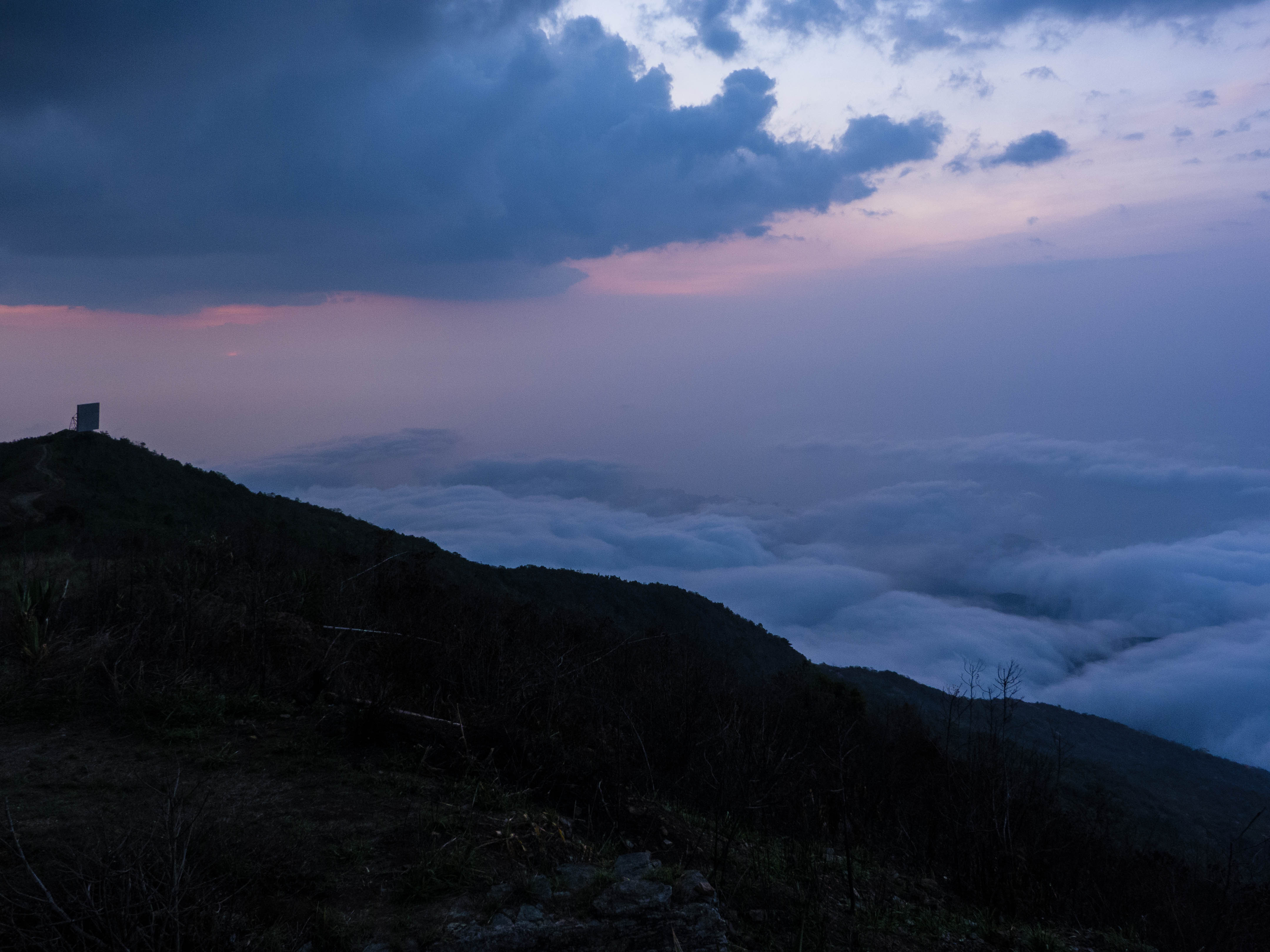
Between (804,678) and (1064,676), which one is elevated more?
(804,678)

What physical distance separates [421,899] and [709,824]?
3.29 metres

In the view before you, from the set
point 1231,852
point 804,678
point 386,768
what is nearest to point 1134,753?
point 804,678

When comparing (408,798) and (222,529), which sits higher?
(222,529)

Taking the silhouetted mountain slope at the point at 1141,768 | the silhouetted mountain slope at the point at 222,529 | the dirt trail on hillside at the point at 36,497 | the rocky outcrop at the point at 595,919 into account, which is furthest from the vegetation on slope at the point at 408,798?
the silhouetted mountain slope at the point at 1141,768

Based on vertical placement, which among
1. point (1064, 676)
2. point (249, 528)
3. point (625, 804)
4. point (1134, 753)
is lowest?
point (1064, 676)

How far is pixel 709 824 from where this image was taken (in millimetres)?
6621

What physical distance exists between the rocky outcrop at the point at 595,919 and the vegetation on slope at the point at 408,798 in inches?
11.6

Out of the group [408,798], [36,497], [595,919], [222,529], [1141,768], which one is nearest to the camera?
[595,919]

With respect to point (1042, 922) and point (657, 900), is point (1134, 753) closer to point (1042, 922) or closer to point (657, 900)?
point (1042, 922)

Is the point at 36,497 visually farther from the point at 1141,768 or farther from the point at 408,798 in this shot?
the point at 1141,768

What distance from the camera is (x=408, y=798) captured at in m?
5.48

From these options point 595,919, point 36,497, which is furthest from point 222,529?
point 595,919

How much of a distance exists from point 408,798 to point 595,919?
7.18 feet

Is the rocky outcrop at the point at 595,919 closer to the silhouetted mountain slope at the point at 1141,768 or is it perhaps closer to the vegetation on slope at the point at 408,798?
the vegetation on slope at the point at 408,798
